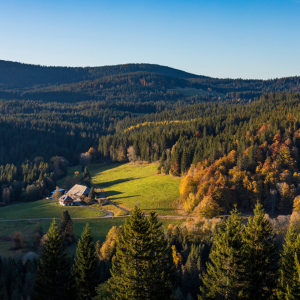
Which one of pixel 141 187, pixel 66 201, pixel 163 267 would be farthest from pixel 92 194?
pixel 163 267

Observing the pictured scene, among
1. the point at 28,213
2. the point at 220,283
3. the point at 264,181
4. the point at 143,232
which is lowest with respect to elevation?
the point at 28,213

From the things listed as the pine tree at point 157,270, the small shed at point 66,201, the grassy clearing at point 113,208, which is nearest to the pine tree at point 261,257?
the pine tree at point 157,270

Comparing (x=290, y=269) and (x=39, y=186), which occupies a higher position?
(x=290, y=269)

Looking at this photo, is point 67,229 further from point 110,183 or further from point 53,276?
point 110,183

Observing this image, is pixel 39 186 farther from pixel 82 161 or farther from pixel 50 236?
pixel 50 236

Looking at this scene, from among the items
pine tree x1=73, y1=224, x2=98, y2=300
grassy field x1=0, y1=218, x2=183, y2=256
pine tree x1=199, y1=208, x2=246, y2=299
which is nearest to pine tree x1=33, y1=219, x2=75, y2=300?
pine tree x1=73, y1=224, x2=98, y2=300

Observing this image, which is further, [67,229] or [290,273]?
[67,229]

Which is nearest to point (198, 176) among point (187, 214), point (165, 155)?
point (187, 214)
